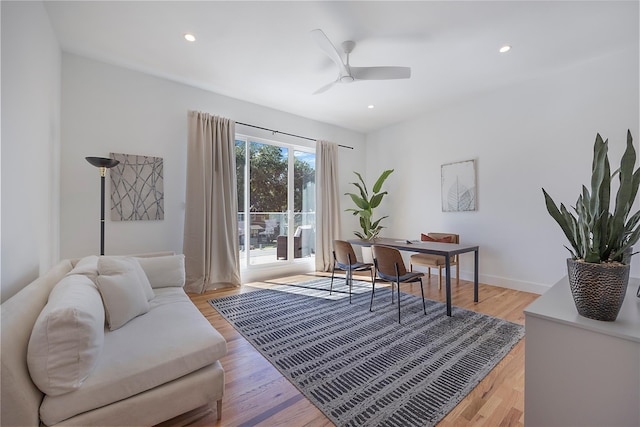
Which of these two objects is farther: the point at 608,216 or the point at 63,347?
the point at 63,347

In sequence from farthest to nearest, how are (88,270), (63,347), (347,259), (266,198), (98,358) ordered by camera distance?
(266,198)
(347,259)
(88,270)
(98,358)
(63,347)

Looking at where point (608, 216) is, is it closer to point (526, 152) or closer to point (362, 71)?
point (362, 71)

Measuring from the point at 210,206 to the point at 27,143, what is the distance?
197cm

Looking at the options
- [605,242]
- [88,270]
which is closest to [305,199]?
[88,270]

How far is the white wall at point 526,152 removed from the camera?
304 cm

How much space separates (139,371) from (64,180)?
2822 mm

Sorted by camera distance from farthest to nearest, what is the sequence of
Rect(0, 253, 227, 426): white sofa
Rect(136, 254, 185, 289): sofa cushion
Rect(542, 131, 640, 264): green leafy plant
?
Rect(136, 254, 185, 289): sofa cushion, Rect(0, 253, 227, 426): white sofa, Rect(542, 131, 640, 264): green leafy plant

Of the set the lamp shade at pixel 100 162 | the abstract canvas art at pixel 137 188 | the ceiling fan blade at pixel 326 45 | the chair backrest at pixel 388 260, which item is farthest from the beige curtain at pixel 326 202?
the lamp shade at pixel 100 162

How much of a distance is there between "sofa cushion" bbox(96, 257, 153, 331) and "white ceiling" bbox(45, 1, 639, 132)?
7.08 ft

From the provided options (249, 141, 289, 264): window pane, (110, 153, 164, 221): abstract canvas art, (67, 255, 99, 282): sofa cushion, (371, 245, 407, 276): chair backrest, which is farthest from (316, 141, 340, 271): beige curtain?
(67, 255, 99, 282): sofa cushion

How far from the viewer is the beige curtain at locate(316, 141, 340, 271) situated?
5.03 meters

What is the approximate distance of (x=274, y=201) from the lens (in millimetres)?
4625

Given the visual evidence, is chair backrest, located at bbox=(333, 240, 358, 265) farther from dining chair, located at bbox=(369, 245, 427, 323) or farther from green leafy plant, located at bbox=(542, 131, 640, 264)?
green leafy plant, located at bbox=(542, 131, 640, 264)

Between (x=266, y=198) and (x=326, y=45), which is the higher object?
(x=326, y=45)
